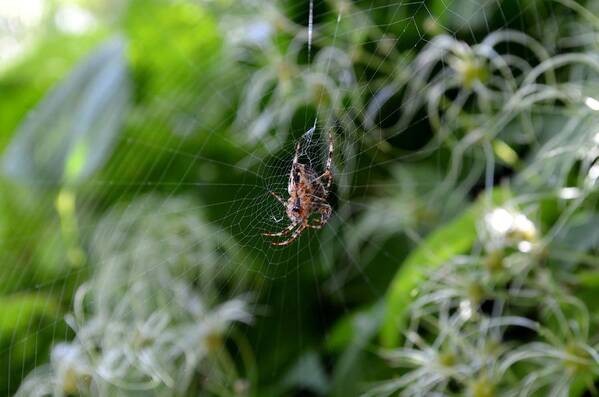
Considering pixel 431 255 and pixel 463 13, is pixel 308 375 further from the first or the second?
pixel 463 13

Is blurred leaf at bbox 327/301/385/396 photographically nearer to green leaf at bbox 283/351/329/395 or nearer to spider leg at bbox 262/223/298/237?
green leaf at bbox 283/351/329/395

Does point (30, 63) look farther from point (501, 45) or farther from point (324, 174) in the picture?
point (501, 45)

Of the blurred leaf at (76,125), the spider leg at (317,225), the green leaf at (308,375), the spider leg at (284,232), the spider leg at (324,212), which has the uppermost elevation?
the blurred leaf at (76,125)

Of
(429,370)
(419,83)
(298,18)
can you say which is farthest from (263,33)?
(429,370)

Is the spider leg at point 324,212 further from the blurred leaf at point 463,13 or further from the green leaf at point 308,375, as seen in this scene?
the blurred leaf at point 463,13

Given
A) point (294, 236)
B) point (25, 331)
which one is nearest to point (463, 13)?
point (294, 236)

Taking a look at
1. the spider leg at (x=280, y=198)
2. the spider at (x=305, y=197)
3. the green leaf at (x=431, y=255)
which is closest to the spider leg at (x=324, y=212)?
the spider at (x=305, y=197)
